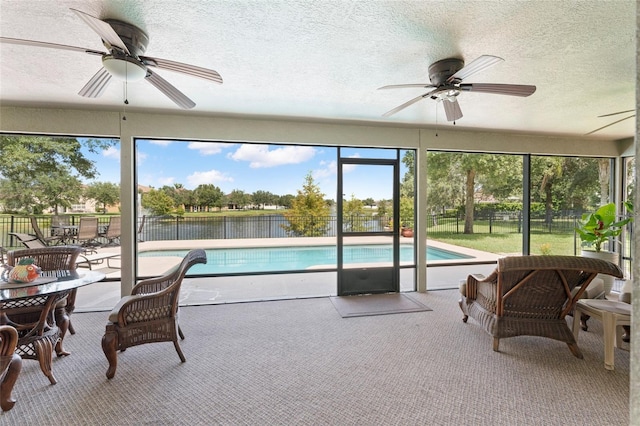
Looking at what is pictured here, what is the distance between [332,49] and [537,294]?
2.92 meters

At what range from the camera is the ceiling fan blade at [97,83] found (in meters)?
2.25

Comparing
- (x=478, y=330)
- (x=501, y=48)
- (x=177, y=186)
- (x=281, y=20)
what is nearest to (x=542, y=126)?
(x=501, y=48)

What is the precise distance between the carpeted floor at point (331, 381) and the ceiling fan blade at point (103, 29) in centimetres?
247

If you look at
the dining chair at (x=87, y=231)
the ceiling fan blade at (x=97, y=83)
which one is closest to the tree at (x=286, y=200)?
the dining chair at (x=87, y=231)

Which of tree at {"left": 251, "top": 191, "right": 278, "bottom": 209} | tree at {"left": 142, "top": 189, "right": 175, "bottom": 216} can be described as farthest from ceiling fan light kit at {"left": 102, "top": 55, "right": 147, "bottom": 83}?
tree at {"left": 251, "top": 191, "right": 278, "bottom": 209}

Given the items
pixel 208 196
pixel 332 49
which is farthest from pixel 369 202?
pixel 208 196

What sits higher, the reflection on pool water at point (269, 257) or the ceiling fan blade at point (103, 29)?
the ceiling fan blade at point (103, 29)

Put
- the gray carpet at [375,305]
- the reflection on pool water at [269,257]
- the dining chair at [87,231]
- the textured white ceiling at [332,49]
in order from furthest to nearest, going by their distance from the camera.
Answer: the reflection on pool water at [269,257] → the dining chair at [87,231] → the gray carpet at [375,305] → the textured white ceiling at [332,49]

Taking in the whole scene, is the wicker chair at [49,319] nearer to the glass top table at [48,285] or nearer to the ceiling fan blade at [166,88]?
Answer: the glass top table at [48,285]

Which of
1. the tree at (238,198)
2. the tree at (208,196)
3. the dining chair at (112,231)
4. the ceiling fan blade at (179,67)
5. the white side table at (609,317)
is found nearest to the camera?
the ceiling fan blade at (179,67)

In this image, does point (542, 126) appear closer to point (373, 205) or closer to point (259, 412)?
point (373, 205)

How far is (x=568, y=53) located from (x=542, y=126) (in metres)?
2.80

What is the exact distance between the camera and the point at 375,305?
163 inches

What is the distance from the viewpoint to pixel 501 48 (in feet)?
7.70
